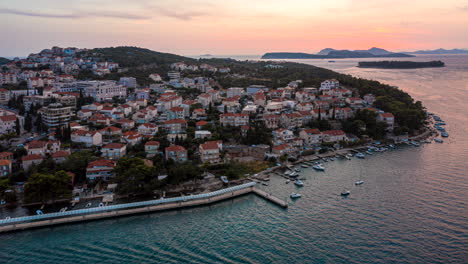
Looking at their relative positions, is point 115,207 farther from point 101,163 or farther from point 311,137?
point 311,137

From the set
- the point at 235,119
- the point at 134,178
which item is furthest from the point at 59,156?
the point at 235,119

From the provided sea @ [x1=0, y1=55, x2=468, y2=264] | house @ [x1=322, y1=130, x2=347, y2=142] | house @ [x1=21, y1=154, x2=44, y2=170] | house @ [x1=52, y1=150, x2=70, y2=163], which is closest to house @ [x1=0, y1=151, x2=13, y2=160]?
house @ [x1=21, y1=154, x2=44, y2=170]

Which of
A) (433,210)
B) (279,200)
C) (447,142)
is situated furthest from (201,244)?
(447,142)

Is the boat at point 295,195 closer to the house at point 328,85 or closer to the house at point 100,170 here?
the house at point 100,170

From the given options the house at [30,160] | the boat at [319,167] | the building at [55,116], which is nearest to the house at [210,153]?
the boat at [319,167]

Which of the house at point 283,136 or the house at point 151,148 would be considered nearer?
the house at point 151,148

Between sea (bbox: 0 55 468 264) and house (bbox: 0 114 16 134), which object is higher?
house (bbox: 0 114 16 134)

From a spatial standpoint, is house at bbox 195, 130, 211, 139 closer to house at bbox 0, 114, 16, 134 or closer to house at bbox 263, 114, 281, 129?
house at bbox 263, 114, 281, 129
